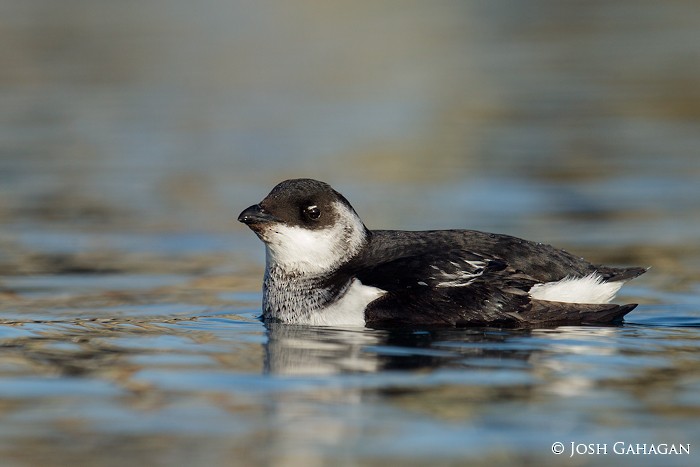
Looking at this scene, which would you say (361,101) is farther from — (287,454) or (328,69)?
(287,454)

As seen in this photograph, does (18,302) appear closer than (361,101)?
Yes

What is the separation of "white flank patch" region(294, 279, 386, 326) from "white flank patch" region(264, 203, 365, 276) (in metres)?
0.42

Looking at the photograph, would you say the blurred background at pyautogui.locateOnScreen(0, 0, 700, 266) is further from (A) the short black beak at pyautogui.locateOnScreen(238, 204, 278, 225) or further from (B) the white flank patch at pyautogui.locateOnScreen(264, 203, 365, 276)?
(A) the short black beak at pyautogui.locateOnScreen(238, 204, 278, 225)

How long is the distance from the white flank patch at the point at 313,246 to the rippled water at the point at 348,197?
1.58 feet

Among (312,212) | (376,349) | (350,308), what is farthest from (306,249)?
(376,349)

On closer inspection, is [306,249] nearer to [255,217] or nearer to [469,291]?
[255,217]

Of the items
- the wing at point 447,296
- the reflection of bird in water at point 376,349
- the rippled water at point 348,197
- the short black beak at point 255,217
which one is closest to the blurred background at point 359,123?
the rippled water at point 348,197

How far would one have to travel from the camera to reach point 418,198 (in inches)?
596

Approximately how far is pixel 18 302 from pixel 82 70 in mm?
18940

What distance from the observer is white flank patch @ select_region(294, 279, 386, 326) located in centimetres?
886

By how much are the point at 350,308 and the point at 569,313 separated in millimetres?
1386

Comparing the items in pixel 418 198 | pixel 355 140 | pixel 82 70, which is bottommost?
pixel 418 198

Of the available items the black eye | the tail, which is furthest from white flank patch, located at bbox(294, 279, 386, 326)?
the tail

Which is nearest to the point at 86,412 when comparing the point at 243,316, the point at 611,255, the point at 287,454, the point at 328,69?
the point at 287,454
